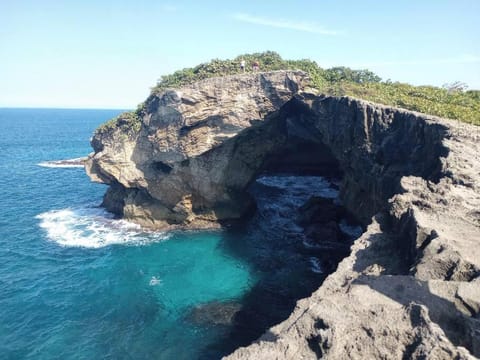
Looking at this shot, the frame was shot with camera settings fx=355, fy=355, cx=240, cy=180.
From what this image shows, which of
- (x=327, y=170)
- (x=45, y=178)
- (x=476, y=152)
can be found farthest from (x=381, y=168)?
(x=45, y=178)

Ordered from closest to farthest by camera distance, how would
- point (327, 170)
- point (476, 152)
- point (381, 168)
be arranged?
point (476, 152), point (381, 168), point (327, 170)

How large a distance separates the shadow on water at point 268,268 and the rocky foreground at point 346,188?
14.0 feet

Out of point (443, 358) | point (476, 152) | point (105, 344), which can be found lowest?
point (105, 344)

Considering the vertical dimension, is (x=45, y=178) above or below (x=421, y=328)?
below

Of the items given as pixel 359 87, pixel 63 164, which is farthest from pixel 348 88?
pixel 63 164

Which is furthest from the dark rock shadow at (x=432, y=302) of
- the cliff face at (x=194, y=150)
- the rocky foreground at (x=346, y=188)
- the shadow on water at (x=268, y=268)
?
the cliff face at (x=194, y=150)

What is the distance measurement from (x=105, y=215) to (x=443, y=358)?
132 feet

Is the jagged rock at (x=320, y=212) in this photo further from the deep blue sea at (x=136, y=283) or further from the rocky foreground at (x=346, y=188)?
the rocky foreground at (x=346, y=188)

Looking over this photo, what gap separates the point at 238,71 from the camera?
37.6 metres

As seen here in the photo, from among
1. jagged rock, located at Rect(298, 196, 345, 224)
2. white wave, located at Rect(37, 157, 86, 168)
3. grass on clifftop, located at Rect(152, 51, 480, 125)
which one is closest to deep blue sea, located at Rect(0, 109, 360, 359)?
jagged rock, located at Rect(298, 196, 345, 224)

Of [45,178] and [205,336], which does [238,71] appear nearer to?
[205,336]

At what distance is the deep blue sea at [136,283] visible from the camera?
21500mm

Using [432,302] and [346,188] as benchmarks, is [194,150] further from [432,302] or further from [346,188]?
[432,302]

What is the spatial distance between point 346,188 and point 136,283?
2185 cm
